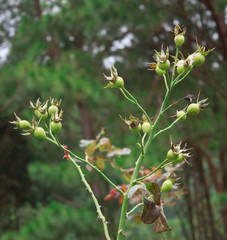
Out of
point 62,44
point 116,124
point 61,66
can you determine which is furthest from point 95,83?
point 62,44

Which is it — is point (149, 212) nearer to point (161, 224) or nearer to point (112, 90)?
point (161, 224)

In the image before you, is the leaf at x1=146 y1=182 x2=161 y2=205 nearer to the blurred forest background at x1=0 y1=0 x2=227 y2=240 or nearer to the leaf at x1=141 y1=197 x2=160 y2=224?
the leaf at x1=141 y1=197 x2=160 y2=224

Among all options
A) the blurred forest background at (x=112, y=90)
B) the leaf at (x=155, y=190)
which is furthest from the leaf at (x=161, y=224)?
the blurred forest background at (x=112, y=90)

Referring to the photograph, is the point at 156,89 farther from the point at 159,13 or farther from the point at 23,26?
the point at 23,26

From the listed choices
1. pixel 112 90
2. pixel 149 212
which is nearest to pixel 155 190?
pixel 149 212

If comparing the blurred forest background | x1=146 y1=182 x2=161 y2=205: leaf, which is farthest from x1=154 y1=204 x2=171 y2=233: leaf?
the blurred forest background

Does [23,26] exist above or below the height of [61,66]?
above

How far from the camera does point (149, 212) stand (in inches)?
16.5

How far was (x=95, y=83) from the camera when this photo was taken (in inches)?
132

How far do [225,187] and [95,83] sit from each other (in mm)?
1848

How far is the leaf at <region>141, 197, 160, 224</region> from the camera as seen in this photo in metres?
0.42

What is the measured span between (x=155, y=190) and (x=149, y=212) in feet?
0.09

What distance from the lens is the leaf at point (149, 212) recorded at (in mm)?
416

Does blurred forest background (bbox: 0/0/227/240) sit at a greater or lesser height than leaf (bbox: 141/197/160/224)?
lesser
